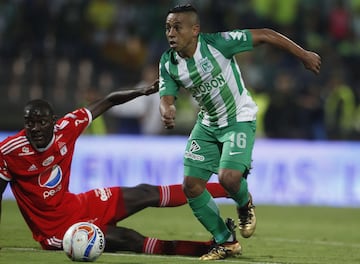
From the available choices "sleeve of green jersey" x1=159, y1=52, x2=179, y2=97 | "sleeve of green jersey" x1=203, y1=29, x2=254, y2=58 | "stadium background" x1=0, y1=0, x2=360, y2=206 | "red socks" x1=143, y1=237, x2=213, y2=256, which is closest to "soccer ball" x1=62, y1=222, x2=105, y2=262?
"red socks" x1=143, y1=237, x2=213, y2=256

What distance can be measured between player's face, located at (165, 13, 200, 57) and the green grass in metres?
1.79

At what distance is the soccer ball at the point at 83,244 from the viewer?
7.87 m

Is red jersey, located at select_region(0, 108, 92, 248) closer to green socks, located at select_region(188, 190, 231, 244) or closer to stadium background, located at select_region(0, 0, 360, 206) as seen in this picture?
green socks, located at select_region(188, 190, 231, 244)

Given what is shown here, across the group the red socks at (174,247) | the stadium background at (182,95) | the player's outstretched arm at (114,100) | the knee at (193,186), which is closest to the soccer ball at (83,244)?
the red socks at (174,247)

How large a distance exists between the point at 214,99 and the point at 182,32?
0.64m

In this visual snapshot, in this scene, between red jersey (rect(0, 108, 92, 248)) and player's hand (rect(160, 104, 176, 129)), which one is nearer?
player's hand (rect(160, 104, 176, 129))

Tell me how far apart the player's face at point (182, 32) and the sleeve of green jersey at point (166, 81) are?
0.16m

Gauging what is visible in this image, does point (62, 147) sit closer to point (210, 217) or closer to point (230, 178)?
point (210, 217)

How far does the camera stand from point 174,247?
8672mm

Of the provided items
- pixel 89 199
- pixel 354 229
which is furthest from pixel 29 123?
pixel 354 229

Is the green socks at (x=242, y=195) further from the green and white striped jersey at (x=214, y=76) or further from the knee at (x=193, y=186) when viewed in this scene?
the green and white striped jersey at (x=214, y=76)

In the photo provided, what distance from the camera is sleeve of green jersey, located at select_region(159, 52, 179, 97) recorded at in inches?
332

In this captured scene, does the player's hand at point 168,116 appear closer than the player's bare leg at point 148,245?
Yes

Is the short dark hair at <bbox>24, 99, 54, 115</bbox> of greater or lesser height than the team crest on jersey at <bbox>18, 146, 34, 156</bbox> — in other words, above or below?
above
